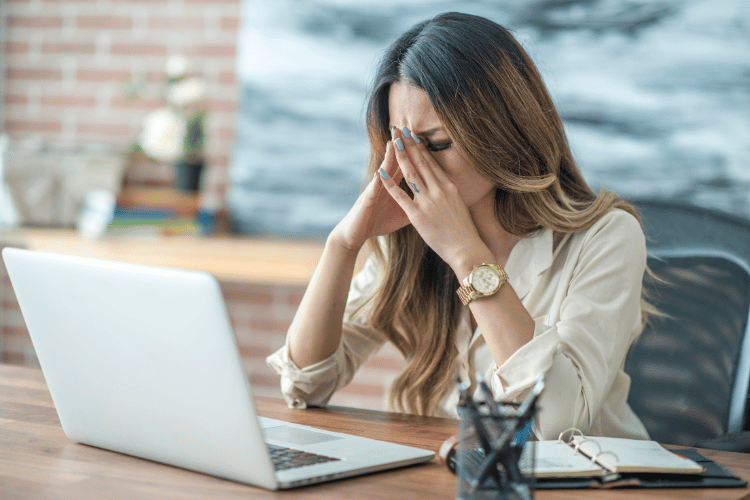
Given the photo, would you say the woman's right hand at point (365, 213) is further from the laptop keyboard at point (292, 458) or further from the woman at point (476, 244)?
the laptop keyboard at point (292, 458)

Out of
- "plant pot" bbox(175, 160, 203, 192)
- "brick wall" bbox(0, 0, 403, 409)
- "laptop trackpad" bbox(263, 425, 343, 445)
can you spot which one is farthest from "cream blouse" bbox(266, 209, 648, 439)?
"plant pot" bbox(175, 160, 203, 192)

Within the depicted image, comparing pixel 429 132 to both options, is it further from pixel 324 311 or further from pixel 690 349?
pixel 690 349

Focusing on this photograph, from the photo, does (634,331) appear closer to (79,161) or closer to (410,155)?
(410,155)

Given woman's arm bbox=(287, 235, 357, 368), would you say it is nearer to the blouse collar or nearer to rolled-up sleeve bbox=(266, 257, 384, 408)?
rolled-up sleeve bbox=(266, 257, 384, 408)

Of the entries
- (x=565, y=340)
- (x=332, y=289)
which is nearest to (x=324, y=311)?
(x=332, y=289)

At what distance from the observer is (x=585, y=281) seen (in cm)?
117

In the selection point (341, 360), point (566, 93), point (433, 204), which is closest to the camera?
point (433, 204)

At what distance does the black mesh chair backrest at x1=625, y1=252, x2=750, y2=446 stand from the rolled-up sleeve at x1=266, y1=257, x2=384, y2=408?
1.67 ft

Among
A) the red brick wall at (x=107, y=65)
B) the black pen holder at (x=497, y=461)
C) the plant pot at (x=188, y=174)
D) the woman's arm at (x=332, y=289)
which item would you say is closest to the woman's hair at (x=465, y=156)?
the woman's arm at (x=332, y=289)

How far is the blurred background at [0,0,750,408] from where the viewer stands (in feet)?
7.54

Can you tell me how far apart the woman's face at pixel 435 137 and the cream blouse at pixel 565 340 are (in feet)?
0.50

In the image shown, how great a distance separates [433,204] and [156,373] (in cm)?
58

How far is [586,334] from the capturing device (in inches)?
43.3

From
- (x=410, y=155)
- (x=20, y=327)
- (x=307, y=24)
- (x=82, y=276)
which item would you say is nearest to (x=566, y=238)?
(x=410, y=155)
